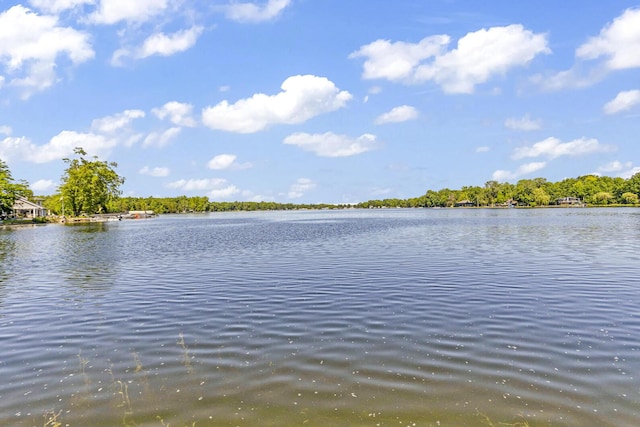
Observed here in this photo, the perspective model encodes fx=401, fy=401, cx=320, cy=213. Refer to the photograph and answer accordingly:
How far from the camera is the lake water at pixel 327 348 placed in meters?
8.92

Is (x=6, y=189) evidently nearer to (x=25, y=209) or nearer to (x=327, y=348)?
(x=25, y=209)

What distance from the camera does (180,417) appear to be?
8.71 m

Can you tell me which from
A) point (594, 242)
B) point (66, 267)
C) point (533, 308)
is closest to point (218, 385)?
point (533, 308)

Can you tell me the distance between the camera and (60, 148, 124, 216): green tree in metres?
132

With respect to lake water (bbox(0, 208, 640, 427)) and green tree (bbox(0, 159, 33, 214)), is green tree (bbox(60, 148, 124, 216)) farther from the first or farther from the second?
lake water (bbox(0, 208, 640, 427))

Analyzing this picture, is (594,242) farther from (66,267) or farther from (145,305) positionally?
(66,267)

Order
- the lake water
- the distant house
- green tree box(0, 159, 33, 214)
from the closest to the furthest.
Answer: the lake water
green tree box(0, 159, 33, 214)
the distant house

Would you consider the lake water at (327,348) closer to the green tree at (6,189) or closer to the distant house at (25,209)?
the green tree at (6,189)

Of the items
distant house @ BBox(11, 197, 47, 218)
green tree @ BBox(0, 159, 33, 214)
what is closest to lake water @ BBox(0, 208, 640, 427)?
green tree @ BBox(0, 159, 33, 214)

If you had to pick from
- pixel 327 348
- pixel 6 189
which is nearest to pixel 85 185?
pixel 6 189

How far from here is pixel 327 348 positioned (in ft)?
41.1

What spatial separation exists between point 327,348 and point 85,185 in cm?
14372

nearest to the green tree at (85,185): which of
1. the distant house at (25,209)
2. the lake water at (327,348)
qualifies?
the distant house at (25,209)

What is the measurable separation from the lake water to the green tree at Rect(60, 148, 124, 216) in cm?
12147
